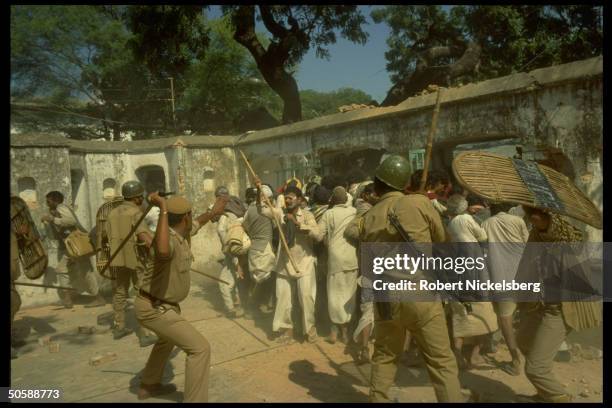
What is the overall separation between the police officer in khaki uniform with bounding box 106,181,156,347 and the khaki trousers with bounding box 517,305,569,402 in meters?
4.18

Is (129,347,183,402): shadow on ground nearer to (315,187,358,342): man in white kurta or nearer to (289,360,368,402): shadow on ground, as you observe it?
(289,360,368,402): shadow on ground

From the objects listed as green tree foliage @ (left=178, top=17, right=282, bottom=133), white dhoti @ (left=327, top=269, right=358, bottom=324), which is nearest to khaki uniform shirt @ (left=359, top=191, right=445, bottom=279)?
white dhoti @ (left=327, top=269, right=358, bottom=324)

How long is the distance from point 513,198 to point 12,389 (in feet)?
15.6

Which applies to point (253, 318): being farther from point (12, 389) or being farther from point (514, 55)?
point (514, 55)

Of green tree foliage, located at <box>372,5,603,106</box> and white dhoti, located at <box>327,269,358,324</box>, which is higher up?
green tree foliage, located at <box>372,5,603,106</box>

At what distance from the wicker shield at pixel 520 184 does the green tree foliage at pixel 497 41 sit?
12.0 metres

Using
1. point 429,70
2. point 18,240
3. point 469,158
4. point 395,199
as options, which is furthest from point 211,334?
point 429,70

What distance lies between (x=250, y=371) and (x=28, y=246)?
119 inches

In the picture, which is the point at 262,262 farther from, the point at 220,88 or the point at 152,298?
the point at 220,88

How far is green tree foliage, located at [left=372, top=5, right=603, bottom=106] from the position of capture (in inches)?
597

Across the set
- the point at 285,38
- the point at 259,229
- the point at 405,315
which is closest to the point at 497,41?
the point at 285,38

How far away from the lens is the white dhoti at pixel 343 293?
16.6 ft

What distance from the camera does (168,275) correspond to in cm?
364

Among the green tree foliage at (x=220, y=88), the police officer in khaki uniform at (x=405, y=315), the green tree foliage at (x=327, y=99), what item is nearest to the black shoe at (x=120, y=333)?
the police officer in khaki uniform at (x=405, y=315)
